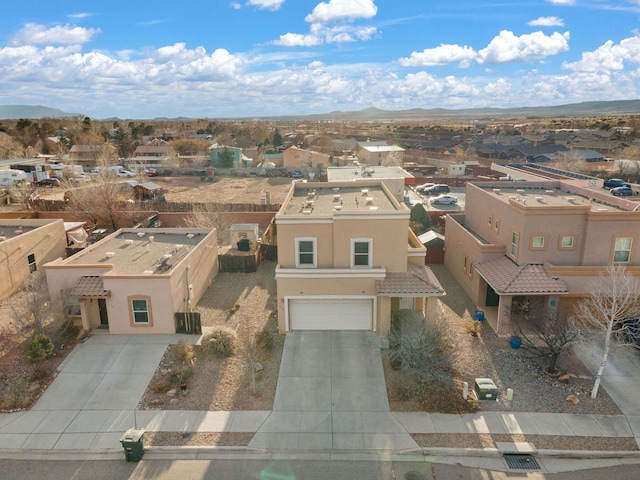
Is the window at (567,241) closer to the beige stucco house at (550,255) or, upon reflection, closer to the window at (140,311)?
the beige stucco house at (550,255)

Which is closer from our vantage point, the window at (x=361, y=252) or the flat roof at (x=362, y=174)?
the window at (x=361, y=252)

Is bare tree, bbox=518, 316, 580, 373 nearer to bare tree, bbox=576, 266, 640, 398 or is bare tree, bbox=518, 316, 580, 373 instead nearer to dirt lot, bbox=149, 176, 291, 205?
bare tree, bbox=576, 266, 640, 398

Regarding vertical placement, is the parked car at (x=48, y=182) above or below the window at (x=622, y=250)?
below

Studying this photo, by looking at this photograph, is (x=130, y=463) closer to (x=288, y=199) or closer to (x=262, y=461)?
(x=262, y=461)

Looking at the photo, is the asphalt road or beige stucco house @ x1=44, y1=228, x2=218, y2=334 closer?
the asphalt road

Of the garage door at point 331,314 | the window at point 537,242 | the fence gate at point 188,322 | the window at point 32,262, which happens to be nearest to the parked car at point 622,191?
the window at point 537,242

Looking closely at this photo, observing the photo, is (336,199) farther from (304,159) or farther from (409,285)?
(304,159)

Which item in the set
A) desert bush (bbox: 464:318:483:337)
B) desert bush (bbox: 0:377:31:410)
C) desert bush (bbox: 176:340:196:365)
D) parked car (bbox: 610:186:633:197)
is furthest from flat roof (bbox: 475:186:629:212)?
desert bush (bbox: 0:377:31:410)
